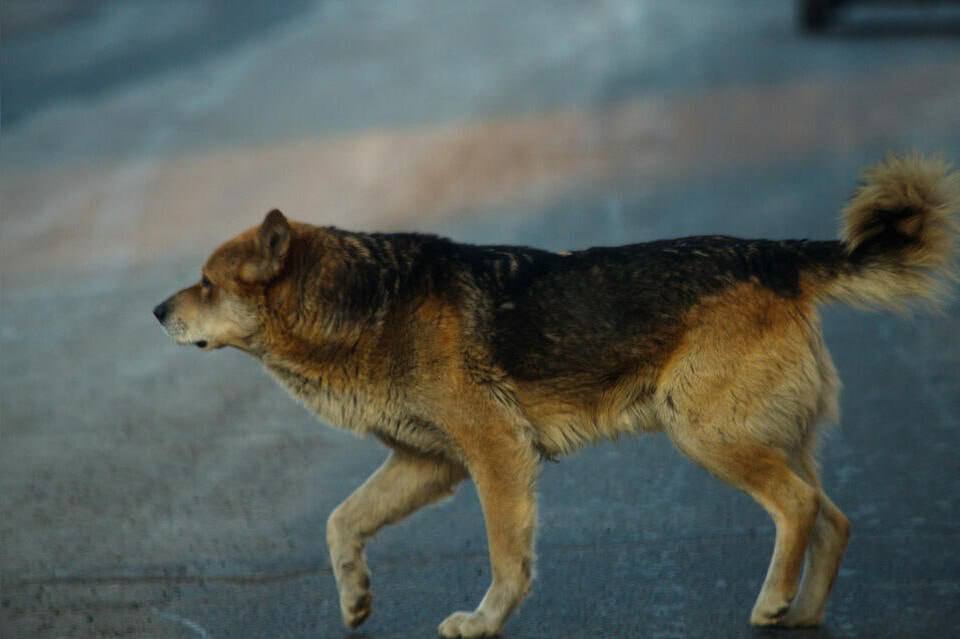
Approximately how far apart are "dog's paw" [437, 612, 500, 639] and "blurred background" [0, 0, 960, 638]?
129 millimetres

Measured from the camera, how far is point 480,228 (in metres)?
13.3

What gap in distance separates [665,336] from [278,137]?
1157 centimetres

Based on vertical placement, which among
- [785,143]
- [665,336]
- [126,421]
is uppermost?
[665,336]

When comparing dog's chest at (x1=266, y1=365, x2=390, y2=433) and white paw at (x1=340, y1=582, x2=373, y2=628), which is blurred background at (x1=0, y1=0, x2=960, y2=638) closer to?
white paw at (x1=340, y1=582, x2=373, y2=628)

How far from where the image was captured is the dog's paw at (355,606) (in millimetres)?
6434

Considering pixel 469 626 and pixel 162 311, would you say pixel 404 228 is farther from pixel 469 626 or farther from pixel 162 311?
pixel 469 626

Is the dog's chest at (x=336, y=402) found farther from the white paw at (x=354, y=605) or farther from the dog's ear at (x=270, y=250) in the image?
the white paw at (x=354, y=605)

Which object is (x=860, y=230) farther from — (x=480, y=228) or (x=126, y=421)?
(x=480, y=228)

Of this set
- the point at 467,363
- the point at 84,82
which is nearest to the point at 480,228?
the point at 467,363

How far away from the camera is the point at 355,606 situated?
253 inches

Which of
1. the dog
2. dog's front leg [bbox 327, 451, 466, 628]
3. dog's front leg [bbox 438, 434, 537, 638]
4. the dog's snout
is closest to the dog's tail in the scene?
the dog

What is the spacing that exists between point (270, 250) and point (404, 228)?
6.98 metres

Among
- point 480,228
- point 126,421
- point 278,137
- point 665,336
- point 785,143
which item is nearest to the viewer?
point 665,336

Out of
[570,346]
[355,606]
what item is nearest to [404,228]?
[570,346]
